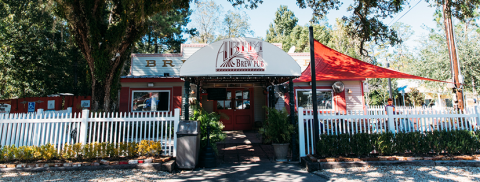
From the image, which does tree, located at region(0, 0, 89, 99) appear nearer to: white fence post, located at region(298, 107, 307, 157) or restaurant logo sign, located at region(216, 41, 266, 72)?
restaurant logo sign, located at region(216, 41, 266, 72)

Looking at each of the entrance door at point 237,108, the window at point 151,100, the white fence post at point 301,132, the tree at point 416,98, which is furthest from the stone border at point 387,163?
the tree at point 416,98

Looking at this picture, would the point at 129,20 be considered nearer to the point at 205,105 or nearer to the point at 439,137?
the point at 205,105

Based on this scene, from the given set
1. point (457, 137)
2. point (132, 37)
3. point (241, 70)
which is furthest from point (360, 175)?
point (132, 37)

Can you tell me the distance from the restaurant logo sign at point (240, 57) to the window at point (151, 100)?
6269mm

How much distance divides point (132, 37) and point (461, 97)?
1290cm

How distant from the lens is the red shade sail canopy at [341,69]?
7707 mm

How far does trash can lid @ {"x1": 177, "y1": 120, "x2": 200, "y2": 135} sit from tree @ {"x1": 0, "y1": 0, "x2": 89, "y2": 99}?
41.6 feet

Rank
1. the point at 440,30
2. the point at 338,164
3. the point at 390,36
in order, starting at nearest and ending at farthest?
the point at 338,164 → the point at 390,36 → the point at 440,30

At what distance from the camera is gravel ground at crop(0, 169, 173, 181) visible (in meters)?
4.21

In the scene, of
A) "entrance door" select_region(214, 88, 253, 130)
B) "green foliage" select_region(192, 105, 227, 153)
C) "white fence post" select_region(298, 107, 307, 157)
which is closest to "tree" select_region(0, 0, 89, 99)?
"entrance door" select_region(214, 88, 253, 130)

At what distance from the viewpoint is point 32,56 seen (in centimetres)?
1540

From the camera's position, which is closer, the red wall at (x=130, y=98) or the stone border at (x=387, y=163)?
the stone border at (x=387, y=163)

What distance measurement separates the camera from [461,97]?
966 centimetres

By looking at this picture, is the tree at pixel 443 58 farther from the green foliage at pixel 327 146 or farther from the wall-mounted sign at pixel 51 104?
the wall-mounted sign at pixel 51 104
